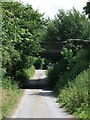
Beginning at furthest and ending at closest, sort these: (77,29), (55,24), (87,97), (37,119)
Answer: (55,24), (77,29), (87,97), (37,119)

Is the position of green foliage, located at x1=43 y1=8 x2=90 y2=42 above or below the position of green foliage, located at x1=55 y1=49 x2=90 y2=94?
above

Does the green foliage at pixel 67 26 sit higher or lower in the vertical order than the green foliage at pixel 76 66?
higher

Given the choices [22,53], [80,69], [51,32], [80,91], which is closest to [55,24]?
[51,32]

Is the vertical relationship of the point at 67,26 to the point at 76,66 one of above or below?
above

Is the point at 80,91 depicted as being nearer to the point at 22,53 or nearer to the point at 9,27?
the point at 9,27

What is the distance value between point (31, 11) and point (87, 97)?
2307cm

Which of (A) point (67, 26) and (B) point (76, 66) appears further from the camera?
(A) point (67, 26)

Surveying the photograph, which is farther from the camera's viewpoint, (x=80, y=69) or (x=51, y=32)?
(x=51, y=32)

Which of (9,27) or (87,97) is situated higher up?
(9,27)

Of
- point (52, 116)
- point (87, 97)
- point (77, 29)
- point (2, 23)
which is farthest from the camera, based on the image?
point (77, 29)

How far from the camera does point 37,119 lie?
73.5 feet

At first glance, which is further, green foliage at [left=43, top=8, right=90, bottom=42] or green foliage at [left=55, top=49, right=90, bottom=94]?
green foliage at [left=43, top=8, right=90, bottom=42]

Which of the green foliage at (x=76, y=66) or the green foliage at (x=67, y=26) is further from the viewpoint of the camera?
the green foliage at (x=67, y=26)

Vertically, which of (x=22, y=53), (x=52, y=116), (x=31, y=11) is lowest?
(x=52, y=116)
